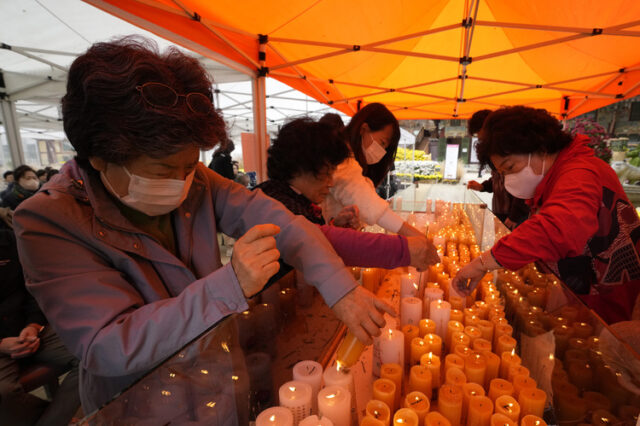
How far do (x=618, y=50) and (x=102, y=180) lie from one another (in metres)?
5.76

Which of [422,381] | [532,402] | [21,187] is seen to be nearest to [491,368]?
[532,402]

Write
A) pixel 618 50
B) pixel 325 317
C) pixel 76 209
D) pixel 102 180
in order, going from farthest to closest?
pixel 618 50 → pixel 325 317 → pixel 102 180 → pixel 76 209

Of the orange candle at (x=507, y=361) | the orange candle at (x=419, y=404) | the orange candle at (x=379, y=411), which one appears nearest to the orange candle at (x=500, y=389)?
the orange candle at (x=507, y=361)

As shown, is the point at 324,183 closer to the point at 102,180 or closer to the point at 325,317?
the point at 325,317

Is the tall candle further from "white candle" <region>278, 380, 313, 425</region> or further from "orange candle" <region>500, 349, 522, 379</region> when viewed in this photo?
"orange candle" <region>500, 349, 522, 379</region>

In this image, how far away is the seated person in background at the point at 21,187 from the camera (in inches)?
152

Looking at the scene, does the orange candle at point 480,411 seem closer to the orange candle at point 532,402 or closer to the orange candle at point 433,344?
the orange candle at point 532,402

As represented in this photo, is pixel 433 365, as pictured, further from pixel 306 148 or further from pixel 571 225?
pixel 306 148

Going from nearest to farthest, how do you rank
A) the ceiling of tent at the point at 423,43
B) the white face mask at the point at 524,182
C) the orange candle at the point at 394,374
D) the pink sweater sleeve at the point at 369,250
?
the orange candle at the point at 394,374
the pink sweater sleeve at the point at 369,250
the white face mask at the point at 524,182
the ceiling of tent at the point at 423,43

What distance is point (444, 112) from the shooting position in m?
7.02

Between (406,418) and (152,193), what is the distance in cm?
97

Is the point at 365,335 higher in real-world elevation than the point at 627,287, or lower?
higher

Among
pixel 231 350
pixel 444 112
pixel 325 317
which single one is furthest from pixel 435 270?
pixel 444 112

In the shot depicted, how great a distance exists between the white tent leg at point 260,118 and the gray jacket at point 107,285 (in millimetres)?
3244
